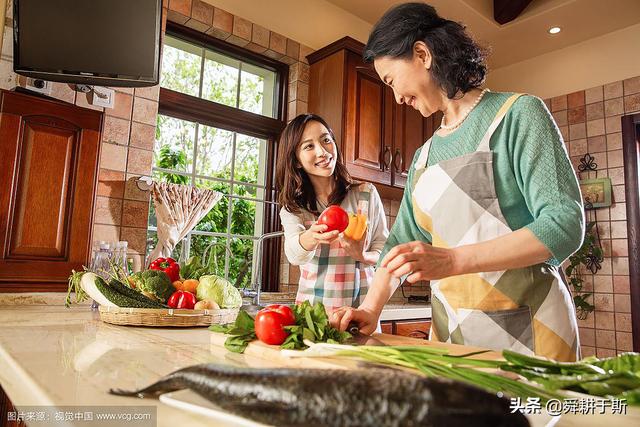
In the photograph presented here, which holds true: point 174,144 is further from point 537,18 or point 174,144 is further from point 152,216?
point 537,18

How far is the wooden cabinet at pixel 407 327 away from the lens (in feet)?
8.77

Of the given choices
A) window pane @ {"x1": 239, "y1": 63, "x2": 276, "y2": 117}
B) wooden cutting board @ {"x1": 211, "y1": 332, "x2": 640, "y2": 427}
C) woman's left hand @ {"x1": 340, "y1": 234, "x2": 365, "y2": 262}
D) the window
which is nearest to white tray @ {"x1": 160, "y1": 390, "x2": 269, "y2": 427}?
wooden cutting board @ {"x1": 211, "y1": 332, "x2": 640, "y2": 427}

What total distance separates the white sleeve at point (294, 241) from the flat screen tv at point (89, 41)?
3.16 feet

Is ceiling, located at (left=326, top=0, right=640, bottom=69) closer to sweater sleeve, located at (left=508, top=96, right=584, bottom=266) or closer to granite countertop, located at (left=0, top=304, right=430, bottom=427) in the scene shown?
sweater sleeve, located at (left=508, top=96, right=584, bottom=266)

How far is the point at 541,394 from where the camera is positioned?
→ 564mm

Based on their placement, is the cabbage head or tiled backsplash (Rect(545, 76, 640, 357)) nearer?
the cabbage head

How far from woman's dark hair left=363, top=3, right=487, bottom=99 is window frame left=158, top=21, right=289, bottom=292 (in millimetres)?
1845

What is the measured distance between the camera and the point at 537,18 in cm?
376

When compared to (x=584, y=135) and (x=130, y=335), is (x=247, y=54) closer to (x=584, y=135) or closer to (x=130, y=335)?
(x=130, y=335)

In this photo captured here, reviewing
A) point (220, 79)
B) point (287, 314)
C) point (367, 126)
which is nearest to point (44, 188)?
point (220, 79)

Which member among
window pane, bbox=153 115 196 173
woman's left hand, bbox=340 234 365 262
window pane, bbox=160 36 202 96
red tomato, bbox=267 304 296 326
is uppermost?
window pane, bbox=160 36 202 96

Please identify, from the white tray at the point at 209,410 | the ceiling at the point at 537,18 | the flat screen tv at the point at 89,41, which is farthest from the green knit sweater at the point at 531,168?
the ceiling at the point at 537,18

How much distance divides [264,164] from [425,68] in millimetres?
2093

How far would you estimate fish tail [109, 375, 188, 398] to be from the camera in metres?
0.61
